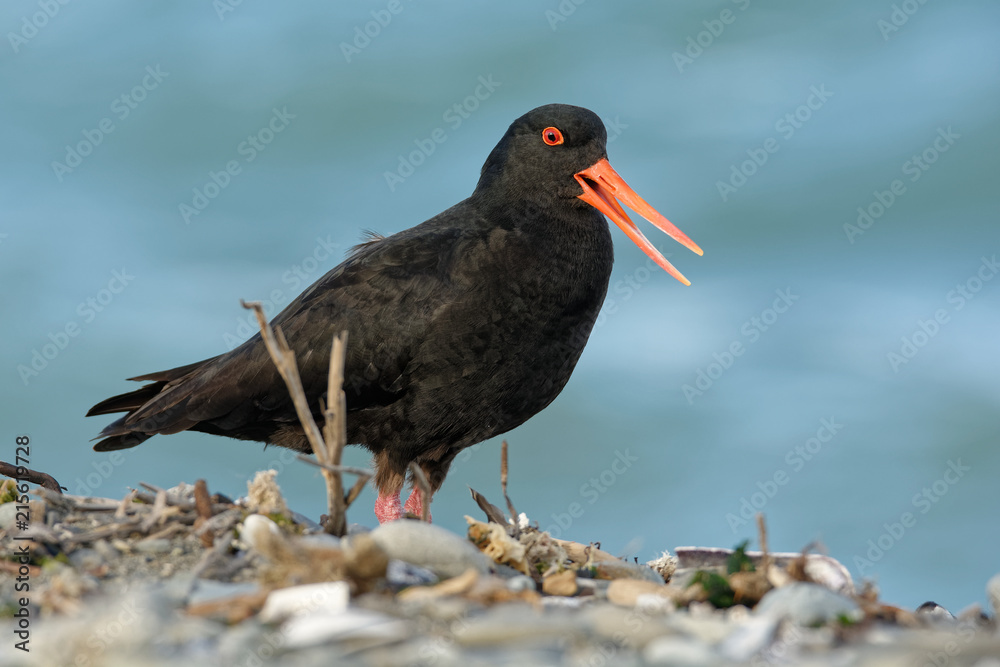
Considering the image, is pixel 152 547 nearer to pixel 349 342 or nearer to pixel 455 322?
pixel 349 342

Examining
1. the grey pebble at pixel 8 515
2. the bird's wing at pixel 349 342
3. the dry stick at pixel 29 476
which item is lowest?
the grey pebble at pixel 8 515

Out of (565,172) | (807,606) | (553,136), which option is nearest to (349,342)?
(565,172)

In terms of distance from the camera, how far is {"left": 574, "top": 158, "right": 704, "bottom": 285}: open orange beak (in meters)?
6.30

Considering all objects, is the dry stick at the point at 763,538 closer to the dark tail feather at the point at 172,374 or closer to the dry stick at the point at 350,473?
the dry stick at the point at 350,473

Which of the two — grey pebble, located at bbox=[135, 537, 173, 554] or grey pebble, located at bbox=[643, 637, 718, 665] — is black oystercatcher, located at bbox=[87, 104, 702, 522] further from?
grey pebble, located at bbox=[643, 637, 718, 665]

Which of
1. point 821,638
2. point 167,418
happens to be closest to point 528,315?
point 167,418

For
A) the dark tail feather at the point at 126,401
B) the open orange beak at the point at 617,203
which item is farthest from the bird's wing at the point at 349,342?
the open orange beak at the point at 617,203

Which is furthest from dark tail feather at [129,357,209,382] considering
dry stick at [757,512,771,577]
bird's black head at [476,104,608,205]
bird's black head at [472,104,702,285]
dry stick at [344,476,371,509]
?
dry stick at [757,512,771,577]

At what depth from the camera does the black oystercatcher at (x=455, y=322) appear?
18.8 ft

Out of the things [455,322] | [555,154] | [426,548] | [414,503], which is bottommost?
[426,548]

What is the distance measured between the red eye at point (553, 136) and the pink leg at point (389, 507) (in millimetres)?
2513

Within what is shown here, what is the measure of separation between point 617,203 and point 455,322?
60.0 inches

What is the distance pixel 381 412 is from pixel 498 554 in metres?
1.76

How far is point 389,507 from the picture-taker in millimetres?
6031
